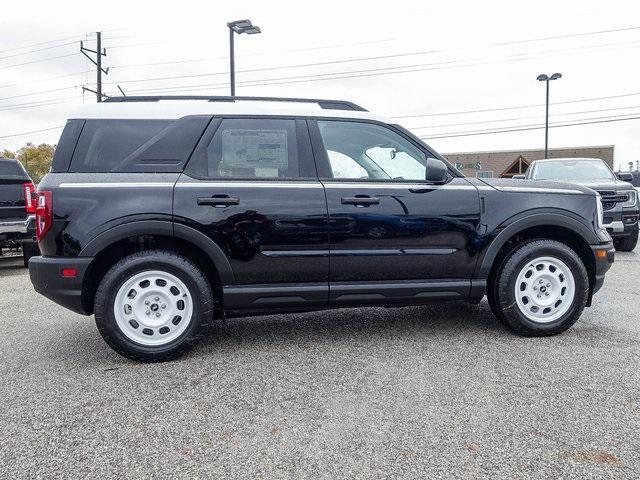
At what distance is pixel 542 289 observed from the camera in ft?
13.6

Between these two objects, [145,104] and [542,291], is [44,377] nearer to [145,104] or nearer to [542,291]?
[145,104]

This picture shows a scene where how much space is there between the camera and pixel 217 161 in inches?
149

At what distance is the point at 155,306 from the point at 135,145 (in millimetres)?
→ 1217

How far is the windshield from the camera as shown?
10.1 metres

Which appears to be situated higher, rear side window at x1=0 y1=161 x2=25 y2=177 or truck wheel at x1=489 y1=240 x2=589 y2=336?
rear side window at x1=0 y1=161 x2=25 y2=177

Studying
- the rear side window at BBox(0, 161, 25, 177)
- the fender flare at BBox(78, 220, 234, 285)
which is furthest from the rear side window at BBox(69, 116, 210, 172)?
the rear side window at BBox(0, 161, 25, 177)

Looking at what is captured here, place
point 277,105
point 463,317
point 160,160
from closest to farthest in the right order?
point 160,160, point 277,105, point 463,317

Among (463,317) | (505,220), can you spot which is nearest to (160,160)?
(505,220)

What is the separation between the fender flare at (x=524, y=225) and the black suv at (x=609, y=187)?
18.7 ft

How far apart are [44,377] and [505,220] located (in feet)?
12.0

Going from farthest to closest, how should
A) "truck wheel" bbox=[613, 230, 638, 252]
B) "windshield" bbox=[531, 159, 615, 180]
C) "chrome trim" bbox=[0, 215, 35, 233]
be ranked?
1. "windshield" bbox=[531, 159, 615, 180]
2. "truck wheel" bbox=[613, 230, 638, 252]
3. "chrome trim" bbox=[0, 215, 35, 233]

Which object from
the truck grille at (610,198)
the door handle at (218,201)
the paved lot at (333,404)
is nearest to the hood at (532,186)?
the paved lot at (333,404)

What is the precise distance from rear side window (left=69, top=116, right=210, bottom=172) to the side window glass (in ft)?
0.62

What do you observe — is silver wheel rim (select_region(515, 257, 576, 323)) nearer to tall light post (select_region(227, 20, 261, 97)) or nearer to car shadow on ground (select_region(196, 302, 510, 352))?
car shadow on ground (select_region(196, 302, 510, 352))
